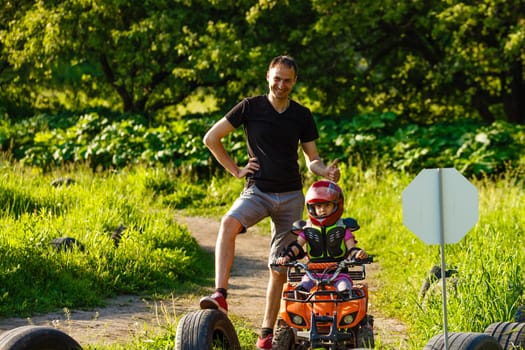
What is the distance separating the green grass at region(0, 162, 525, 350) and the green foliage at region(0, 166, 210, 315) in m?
0.01

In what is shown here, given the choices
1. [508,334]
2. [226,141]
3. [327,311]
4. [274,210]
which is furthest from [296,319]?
[226,141]

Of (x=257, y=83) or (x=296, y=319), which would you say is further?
(x=257, y=83)

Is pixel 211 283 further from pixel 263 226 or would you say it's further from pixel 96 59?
pixel 96 59

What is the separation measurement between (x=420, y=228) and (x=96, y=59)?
1444cm

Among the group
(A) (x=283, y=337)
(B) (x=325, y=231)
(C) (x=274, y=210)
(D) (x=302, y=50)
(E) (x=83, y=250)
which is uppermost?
(D) (x=302, y=50)

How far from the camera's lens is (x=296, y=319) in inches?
224

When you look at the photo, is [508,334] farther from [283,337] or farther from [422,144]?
[422,144]

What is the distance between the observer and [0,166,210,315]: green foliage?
7.95 metres

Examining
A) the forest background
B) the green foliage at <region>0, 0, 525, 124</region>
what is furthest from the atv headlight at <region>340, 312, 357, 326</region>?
the green foliage at <region>0, 0, 525, 124</region>

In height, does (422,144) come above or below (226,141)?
below

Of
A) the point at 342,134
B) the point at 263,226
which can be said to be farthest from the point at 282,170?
the point at 342,134

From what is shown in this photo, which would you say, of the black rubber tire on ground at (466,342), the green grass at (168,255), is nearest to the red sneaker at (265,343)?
the green grass at (168,255)

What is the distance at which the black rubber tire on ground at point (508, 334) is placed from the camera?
5.69m

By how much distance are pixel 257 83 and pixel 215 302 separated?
1123 centimetres
